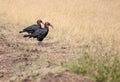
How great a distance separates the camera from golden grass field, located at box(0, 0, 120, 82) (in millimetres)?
9383

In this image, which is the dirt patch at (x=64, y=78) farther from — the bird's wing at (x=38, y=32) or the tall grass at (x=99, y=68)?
the bird's wing at (x=38, y=32)

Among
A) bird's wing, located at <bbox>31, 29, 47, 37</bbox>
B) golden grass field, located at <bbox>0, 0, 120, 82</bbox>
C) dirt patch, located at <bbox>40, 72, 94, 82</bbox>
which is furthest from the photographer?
bird's wing, located at <bbox>31, 29, 47, 37</bbox>

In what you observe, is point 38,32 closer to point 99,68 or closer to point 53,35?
point 53,35

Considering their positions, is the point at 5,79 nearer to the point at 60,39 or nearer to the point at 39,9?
the point at 60,39

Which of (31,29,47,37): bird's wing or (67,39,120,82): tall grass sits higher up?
(31,29,47,37): bird's wing

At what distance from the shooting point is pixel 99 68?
7816mm

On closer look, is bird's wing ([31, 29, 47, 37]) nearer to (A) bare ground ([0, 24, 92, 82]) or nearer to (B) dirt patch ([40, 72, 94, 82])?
(A) bare ground ([0, 24, 92, 82])

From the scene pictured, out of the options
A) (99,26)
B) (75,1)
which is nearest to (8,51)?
(99,26)

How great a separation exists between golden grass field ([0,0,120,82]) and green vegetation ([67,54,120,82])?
0.44 meters

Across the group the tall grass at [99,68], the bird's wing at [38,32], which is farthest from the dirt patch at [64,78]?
the bird's wing at [38,32]

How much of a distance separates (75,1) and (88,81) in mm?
18372

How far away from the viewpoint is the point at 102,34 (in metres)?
14.8

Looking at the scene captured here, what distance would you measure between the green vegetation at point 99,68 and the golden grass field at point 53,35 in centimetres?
44

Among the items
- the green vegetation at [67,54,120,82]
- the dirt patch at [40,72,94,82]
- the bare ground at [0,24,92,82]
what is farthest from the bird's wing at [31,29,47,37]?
the dirt patch at [40,72,94,82]
